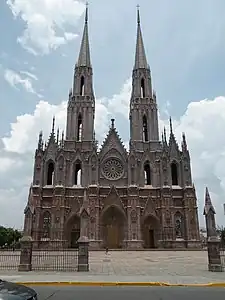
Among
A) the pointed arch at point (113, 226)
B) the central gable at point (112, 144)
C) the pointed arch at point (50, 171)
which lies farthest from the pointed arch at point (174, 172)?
the pointed arch at point (50, 171)

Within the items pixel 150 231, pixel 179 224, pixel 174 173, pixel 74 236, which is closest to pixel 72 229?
pixel 74 236

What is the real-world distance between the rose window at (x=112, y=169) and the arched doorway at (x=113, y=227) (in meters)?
5.08

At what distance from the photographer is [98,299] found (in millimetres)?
7656

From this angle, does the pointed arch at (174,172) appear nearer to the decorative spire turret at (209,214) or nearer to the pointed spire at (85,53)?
the pointed spire at (85,53)

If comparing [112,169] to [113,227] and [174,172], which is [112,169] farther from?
[174,172]

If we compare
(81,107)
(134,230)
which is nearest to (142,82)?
(81,107)

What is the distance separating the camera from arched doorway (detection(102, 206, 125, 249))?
42188 millimetres

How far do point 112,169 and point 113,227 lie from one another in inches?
353

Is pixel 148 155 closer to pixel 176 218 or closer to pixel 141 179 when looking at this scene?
pixel 141 179

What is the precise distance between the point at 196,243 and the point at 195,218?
3511 millimetres

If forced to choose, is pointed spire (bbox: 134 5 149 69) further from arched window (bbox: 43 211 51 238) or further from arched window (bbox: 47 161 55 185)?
arched window (bbox: 43 211 51 238)

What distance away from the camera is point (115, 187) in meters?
44.1

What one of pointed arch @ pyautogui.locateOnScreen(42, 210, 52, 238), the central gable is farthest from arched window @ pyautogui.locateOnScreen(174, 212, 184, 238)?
pointed arch @ pyautogui.locateOnScreen(42, 210, 52, 238)

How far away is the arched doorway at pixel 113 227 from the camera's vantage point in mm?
42188
